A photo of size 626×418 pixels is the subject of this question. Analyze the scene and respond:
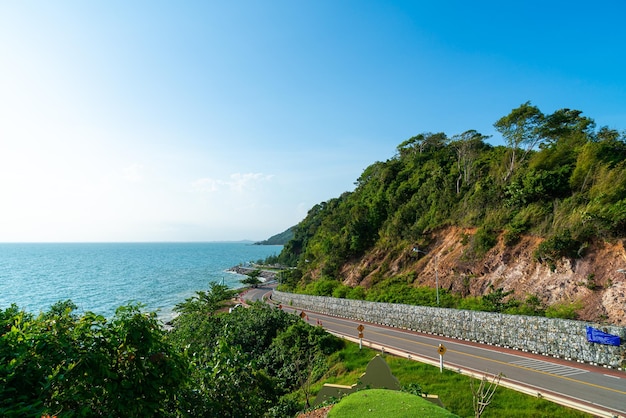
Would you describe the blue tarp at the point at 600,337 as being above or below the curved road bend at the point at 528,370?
above

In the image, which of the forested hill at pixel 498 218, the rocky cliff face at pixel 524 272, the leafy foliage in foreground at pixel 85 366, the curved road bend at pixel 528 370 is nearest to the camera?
the leafy foliage in foreground at pixel 85 366

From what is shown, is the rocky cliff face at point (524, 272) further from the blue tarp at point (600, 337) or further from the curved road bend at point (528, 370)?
the curved road bend at point (528, 370)

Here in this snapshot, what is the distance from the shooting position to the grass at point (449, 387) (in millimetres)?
13625

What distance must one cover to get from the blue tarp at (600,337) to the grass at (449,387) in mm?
7259

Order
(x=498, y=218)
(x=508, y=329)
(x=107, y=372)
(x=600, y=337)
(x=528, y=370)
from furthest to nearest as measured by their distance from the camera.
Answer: (x=498, y=218), (x=508, y=329), (x=600, y=337), (x=528, y=370), (x=107, y=372)

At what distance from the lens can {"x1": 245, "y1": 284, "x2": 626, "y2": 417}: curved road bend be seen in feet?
47.5

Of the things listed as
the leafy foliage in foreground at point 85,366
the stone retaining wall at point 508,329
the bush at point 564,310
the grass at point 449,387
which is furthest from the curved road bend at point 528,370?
the leafy foliage in foreground at point 85,366

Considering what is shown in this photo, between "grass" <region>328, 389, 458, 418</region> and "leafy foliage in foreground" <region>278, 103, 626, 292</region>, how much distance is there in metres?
24.1

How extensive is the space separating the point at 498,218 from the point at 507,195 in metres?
3.23

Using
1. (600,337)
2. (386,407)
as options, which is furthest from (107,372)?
(600,337)

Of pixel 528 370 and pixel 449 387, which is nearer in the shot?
pixel 449 387

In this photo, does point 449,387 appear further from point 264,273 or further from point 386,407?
point 264,273

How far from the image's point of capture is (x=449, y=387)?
16.4 metres

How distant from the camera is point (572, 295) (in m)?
24.1
